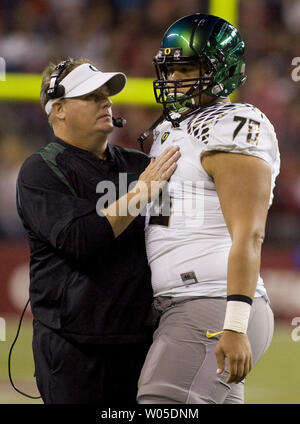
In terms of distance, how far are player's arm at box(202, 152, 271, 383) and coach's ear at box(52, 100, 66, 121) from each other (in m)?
0.68

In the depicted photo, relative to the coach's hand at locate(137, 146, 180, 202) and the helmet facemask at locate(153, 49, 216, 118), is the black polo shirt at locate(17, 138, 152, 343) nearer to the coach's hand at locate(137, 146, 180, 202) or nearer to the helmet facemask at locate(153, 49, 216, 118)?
the coach's hand at locate(137, 146, 180, 202)

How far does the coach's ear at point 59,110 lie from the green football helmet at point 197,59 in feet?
1.21

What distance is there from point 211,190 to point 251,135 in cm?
19

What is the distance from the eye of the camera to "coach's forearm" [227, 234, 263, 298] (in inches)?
79.2

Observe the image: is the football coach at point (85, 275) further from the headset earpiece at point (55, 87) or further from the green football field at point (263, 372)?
the green football field at point (263, 372)

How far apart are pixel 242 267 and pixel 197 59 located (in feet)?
2.20

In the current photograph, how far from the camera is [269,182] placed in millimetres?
2100

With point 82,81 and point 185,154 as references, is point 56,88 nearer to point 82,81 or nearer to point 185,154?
point 82,81

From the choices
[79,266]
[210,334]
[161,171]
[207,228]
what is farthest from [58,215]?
[210,334]

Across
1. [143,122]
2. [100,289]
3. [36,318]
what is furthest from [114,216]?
[143,122]

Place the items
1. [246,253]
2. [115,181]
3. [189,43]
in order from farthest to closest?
[115,181], [189,43], [246,253]

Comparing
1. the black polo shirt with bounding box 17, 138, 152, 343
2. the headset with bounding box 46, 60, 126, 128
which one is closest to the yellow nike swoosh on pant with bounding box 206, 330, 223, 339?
the black polo shirt with bounding box 17, 138, 152, 343

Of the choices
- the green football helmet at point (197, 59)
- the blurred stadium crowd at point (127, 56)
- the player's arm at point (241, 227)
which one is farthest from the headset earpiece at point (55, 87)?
the blurred stadium crowd at point (127, 56)

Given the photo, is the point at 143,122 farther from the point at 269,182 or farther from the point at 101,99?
the point at 269,182
